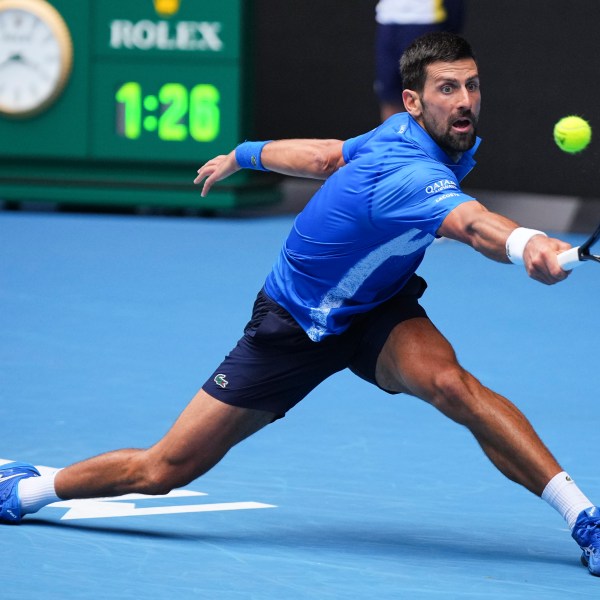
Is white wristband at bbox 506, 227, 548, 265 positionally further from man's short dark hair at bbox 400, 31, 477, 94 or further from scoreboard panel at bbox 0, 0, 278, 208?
scoreboard panel at bbox 0, 0, 278, 208

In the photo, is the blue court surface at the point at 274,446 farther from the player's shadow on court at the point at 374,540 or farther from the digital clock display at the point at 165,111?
the digital clock display at the point at 165,111

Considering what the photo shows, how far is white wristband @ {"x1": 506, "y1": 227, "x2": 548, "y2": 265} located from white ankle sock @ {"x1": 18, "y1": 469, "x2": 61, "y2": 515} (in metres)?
1.61

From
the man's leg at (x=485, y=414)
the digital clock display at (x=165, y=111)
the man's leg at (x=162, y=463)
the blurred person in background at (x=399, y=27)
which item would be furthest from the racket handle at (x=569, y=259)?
the digital clock display at (x=165, y=111)

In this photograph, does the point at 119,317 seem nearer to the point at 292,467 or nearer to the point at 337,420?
the point at 337,420

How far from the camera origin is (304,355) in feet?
14.4

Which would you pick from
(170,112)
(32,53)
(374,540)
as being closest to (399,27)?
(170,112)

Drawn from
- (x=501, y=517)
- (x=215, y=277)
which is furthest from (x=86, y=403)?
(x=215, y=277)

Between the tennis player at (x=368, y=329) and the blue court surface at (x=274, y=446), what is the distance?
0.58 feet

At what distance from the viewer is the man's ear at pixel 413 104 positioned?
4262mm

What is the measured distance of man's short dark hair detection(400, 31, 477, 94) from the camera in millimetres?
4195

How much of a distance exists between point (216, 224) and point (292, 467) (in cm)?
619

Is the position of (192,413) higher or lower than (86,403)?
higher

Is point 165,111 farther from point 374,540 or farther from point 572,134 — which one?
point 374,540

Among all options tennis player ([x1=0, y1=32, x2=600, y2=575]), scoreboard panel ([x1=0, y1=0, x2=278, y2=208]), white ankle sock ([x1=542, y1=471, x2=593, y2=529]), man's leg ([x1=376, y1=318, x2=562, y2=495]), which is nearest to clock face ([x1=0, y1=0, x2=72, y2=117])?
scoreboard panel ([x1=0, y1=0, x2=278, y2=208])
